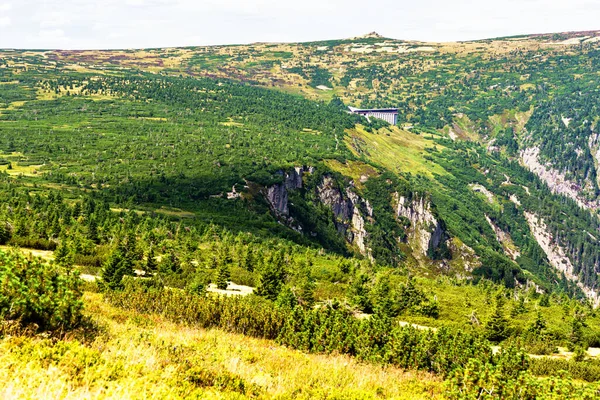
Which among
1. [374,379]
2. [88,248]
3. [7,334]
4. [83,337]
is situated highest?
[7,334]

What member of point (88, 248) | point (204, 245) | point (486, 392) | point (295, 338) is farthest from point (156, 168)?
point (486, 392)

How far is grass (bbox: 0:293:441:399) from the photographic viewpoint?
11.0 metres

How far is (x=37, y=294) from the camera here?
14.0 meters

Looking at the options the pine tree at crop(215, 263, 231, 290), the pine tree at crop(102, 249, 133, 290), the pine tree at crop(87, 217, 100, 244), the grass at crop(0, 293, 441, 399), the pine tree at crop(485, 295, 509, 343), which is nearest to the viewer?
the grass at crop(0, 293, 441, 399)

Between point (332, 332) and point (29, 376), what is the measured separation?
18.6 metres

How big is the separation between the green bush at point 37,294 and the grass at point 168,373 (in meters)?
0.94

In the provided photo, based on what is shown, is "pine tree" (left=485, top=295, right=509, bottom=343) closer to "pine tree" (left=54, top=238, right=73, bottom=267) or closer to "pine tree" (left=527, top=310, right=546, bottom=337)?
"pine tree" (left=527, top=310, right=546, bottom=337)

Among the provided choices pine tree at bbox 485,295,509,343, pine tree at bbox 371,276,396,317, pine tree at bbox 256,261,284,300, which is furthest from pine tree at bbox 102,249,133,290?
pine tree at bbox 485,295,509,343

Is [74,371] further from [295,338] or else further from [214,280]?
[214,280]

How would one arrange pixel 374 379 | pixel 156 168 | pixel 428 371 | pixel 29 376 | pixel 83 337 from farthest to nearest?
pixel 156 168 → pixel 428 371 → pixel 374 379 → pixel 83 337 → pixel 29 376

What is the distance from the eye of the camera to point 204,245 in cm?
10056

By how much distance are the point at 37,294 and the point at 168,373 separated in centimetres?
464

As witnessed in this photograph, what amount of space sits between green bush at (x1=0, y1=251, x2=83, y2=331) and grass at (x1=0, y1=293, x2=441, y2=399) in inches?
36.8

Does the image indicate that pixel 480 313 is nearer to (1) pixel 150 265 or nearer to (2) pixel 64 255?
(1) pixel 150 265
